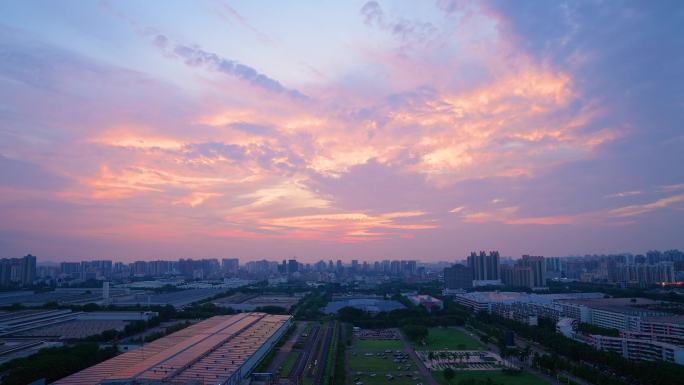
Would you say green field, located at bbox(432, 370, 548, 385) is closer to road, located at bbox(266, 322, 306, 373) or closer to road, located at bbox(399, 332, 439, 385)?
road, located at bbox(399, 332, 439, 385)

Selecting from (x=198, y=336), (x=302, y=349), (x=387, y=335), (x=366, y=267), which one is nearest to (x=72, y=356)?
(x=198, y=336)

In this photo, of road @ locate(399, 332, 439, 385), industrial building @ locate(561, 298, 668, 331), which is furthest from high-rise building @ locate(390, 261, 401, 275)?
road @ locate(399, 332, 439, 385)

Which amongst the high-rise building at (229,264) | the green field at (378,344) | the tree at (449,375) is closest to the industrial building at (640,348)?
the tree at (449,375)

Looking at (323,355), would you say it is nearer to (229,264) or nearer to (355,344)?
(355,344)

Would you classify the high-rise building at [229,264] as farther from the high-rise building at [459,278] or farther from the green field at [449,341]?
the green field at [449,341]

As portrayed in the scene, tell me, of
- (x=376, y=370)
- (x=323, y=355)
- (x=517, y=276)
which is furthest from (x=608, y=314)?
(x=517, y=276)
